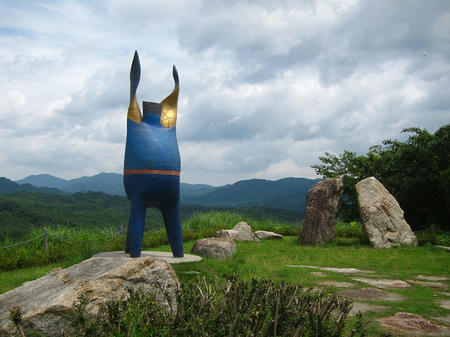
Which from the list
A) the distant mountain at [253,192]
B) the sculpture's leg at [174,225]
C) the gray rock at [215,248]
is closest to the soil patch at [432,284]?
the gray rock at [215,248]

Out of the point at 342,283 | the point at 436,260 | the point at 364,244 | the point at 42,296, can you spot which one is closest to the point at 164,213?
the point at 342,283

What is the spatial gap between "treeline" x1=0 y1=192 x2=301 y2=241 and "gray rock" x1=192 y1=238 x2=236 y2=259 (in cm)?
666

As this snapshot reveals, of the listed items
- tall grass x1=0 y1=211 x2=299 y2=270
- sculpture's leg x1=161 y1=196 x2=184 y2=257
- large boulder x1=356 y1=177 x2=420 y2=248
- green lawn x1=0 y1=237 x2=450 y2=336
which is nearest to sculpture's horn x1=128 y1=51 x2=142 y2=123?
sculpture's leg x1=161 y1=196 x2=184 y2=257

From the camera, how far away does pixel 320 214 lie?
11078mm

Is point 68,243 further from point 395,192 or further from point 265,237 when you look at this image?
point 395,192

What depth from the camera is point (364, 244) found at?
11.1 m

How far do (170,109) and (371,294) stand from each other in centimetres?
441

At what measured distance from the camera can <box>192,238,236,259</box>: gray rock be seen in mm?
8383

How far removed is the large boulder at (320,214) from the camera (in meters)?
11.1

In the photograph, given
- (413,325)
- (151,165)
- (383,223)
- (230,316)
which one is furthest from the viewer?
(383,223)

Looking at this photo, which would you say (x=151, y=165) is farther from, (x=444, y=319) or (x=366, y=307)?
(x=444, y=319)

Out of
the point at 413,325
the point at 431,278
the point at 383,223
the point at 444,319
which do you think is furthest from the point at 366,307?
the point at 383,223

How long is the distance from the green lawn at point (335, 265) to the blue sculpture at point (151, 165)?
3.23 feet

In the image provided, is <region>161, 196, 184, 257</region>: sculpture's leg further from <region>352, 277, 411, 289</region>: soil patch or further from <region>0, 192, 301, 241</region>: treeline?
<region>0, 192, 301, 241</region>: treeline
